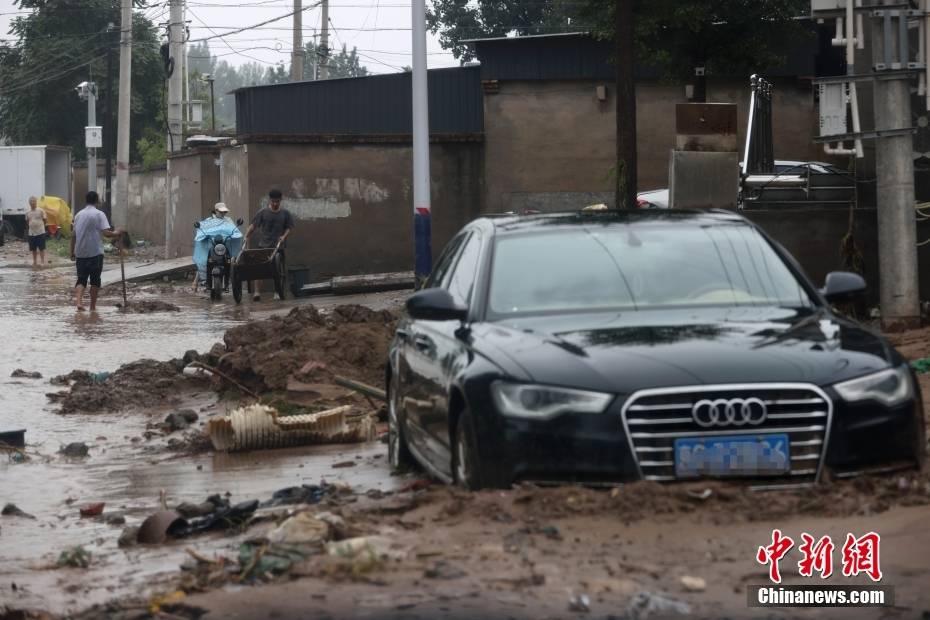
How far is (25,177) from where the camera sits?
5706 cm

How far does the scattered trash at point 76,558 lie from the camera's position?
271 inches

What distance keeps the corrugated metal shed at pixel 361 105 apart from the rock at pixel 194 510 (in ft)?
75.2

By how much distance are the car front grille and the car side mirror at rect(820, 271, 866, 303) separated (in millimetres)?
1398

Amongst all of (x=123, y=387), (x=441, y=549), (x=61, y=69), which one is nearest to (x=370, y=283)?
(x=123, y=387)

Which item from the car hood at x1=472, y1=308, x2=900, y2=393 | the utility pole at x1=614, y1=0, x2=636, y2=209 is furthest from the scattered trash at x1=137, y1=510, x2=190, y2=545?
the utility pole at x1=614, y1=0, x2=636, y2=209

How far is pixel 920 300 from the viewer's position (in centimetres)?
1596

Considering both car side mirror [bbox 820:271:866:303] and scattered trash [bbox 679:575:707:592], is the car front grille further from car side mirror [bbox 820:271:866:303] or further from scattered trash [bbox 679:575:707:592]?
car side mirror [bbox 820:271:866:303]

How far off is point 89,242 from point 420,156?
251 inches

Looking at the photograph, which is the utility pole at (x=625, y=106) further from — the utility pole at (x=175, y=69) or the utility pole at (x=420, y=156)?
the utility pole at (x=175, y=69)

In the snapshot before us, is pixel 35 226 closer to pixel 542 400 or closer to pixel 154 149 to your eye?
pixel 154 149

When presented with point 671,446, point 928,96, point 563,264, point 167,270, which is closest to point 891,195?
point 928,96

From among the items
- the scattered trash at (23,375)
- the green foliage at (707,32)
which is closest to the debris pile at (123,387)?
the scattered trash at (23,375)

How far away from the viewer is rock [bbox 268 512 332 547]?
19.3ft

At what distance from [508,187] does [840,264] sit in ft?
44.1
